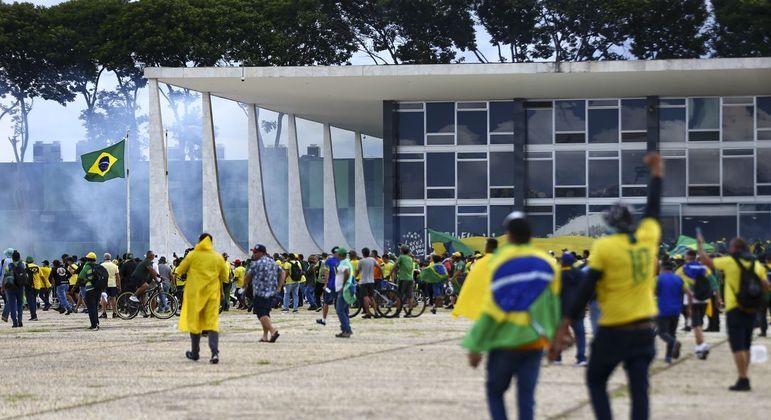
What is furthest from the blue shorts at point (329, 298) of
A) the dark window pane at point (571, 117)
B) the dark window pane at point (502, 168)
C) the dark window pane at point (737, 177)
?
the dark window pane at point (737, 177)

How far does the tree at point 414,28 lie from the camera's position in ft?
229

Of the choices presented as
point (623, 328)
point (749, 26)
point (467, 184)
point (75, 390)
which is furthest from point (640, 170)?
point (623, 328)

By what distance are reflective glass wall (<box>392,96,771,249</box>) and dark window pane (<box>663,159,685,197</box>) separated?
4 centimetres

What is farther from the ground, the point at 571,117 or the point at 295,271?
the point at 571,117

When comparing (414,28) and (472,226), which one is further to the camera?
(414,28)

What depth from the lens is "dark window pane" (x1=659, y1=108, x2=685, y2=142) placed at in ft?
168

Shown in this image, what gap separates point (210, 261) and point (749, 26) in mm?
50502

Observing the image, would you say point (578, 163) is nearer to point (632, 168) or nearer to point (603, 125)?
point (603, 125)

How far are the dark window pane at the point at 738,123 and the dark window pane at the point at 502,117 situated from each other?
814 centimetres

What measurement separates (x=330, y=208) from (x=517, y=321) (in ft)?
180

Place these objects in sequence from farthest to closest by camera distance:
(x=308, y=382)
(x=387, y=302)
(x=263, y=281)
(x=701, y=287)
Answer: (x=387, y=302) → (x=263, y=281) → (x=701, y=287) → (x=308, y=382)

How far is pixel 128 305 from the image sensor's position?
3102 cm

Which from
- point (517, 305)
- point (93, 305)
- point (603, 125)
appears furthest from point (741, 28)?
point (517, 305)

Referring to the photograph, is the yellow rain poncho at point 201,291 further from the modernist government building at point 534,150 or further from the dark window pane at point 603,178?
the dark window pane at point 603,178
